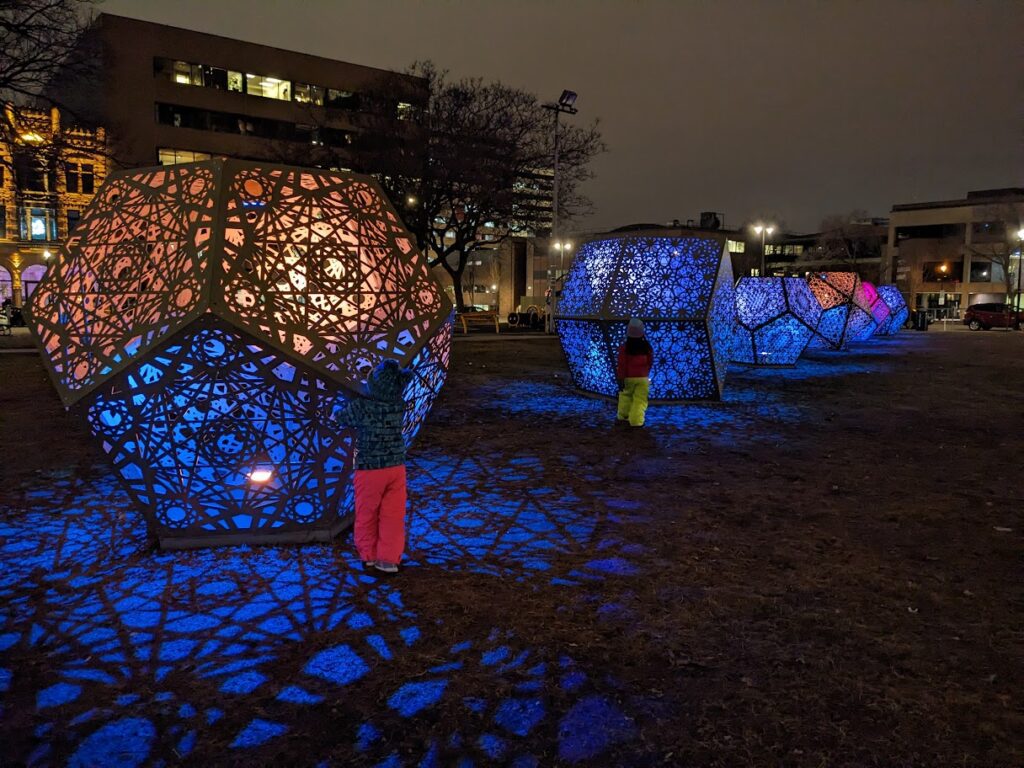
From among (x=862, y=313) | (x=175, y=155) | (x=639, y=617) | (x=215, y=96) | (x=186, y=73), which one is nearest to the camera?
(x=639, y=617)

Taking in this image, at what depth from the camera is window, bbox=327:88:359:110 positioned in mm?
49531

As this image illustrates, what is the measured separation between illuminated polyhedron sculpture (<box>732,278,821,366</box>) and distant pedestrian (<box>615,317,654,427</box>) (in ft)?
31.4

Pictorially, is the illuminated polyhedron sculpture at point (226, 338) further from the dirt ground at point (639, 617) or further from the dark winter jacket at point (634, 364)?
the dark winter jacket at point (634, 364)

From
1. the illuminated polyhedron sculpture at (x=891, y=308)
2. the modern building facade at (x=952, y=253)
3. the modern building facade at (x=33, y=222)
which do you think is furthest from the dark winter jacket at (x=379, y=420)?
the modern building facade at (x=952, y=253)

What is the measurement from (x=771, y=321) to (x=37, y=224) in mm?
41752

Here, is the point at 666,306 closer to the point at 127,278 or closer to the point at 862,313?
the point at 127,278

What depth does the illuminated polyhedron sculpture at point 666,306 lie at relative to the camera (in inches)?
440

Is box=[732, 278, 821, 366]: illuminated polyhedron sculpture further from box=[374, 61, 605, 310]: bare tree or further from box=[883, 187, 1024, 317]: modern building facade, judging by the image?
box=[883, 187, 1024, 317]: modern building facade

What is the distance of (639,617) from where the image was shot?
3949 millimetres

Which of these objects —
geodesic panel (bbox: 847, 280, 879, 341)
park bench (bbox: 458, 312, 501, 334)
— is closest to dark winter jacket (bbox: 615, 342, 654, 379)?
geodesic panel (bbox: 847, 280, 879, 341)

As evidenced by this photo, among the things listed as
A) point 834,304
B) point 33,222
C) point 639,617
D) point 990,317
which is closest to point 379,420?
point 639,617

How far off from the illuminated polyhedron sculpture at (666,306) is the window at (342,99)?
43.2m

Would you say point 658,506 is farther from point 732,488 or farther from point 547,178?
point 547,178

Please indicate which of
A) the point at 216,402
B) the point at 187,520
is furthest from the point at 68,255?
the point at 187,520
